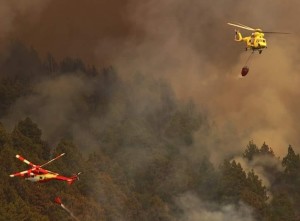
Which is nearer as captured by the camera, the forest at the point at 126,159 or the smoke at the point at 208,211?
the forest at the point at 126,159

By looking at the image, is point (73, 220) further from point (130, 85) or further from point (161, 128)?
point (130, 85)

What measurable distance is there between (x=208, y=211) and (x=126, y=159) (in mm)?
21751

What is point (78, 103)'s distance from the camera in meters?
182

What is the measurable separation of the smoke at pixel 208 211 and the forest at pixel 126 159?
17cm

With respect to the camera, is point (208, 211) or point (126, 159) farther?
point (126, 159)

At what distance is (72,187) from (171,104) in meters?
77.4

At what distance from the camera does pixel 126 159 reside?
147 m

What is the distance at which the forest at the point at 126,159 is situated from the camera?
105 meters

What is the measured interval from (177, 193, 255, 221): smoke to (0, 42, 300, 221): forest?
17cm

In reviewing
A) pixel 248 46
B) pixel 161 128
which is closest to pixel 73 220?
pixel 248 46

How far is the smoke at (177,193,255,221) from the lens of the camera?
128 m

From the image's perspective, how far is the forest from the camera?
105 m

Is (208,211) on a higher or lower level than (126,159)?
lower

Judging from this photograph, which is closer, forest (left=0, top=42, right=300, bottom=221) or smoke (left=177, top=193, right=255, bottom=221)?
forest (left=0, top=42, right=300, bottom=221)
